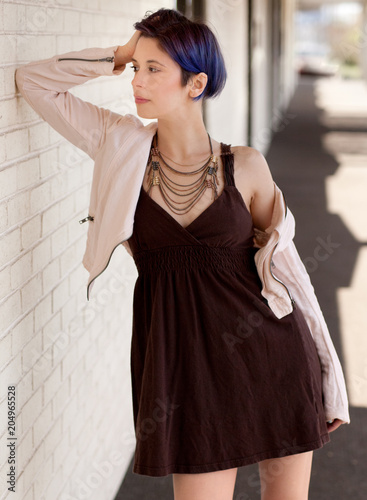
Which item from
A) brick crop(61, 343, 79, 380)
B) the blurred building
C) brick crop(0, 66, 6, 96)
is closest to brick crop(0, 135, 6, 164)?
brick crop(0, 66, 6, 96)

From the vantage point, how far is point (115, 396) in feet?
10.5

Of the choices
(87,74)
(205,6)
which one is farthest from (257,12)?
(87,74)

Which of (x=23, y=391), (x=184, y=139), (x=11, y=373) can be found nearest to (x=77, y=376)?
(x=23, y=391)

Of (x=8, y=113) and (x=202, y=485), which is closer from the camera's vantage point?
(x=8, y=113)

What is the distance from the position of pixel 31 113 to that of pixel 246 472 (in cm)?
207

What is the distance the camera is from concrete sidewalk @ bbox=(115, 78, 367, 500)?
3.26 m

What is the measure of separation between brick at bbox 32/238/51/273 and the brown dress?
304mm

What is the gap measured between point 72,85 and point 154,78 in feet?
0.85

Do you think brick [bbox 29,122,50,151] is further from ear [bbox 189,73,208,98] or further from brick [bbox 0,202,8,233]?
ear [bbox 189,73,208,98]

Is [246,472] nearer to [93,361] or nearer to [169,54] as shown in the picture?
[93,361]

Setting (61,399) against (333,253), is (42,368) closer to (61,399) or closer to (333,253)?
(61,399)

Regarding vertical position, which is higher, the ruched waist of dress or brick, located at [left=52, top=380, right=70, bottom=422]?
the ruched waist of dress

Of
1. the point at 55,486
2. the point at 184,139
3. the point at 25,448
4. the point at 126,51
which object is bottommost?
the point at 55,486

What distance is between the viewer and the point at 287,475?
2062mm
